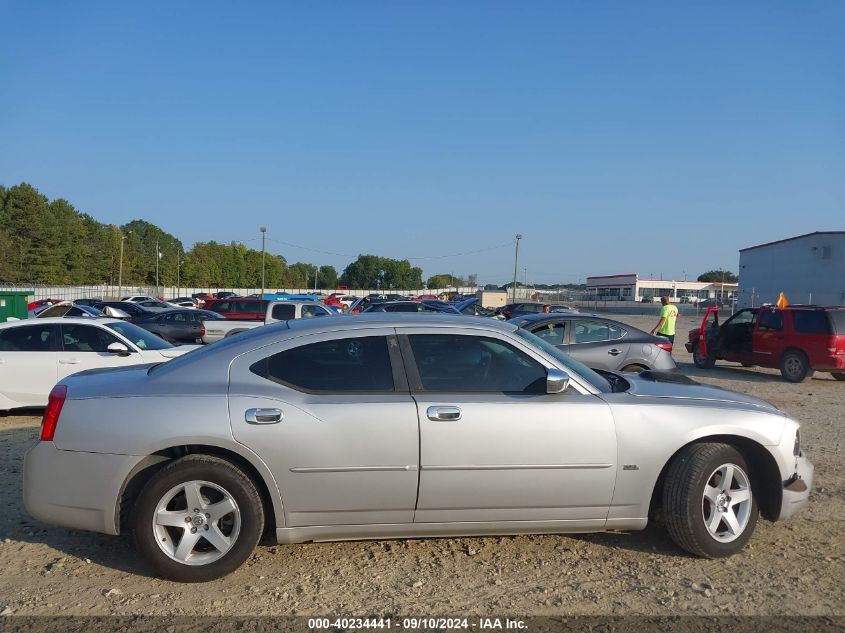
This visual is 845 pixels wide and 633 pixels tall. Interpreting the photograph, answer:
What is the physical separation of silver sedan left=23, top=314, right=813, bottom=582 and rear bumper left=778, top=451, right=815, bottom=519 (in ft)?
0.06

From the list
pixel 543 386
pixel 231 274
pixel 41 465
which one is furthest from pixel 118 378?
pixel 231 274

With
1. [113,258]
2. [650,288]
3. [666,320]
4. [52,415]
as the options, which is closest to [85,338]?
[52,415]

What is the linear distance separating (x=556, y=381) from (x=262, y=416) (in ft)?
5.89

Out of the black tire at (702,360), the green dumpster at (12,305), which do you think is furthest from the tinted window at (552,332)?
the green dumpster at (12,305)

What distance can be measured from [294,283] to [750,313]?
129915mm

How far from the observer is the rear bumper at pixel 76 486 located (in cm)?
392

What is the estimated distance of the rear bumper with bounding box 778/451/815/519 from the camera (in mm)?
4355

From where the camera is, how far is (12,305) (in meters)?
23.2

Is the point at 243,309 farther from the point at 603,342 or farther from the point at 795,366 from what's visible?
the point at 795,366

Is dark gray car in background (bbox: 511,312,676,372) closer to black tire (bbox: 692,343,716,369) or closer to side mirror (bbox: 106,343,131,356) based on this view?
black tire (bbox: 692,343,716,369)

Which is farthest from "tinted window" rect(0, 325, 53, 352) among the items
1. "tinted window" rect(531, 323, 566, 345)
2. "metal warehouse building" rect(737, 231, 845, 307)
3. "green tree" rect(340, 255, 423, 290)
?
"green tree" rect(340, 255, 423, 290)

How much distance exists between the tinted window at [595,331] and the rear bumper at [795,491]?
6.63 m

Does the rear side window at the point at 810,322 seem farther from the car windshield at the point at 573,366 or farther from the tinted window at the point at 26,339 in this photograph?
the tinted window at the point at 26,339

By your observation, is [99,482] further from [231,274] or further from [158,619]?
[231,274]
